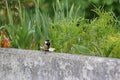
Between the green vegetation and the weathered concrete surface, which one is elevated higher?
the green vegetation

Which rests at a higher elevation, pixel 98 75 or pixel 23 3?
pixel 23 3

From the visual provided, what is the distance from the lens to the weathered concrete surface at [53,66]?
144 inches

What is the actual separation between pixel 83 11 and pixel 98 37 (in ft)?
6.58

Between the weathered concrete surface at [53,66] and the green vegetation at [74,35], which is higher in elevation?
the green vegetation at [74,35]

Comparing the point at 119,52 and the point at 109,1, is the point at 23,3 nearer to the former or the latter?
the point at 109,1

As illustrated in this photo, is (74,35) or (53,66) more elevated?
(74,35)

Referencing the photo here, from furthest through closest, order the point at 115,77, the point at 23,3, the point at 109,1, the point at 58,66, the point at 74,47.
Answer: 1. the point at 23,3
2. the point at 109,1
3. the point at 74,47
4. the point at 58,66
5. the point at 115,77

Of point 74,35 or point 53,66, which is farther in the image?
point 74,35

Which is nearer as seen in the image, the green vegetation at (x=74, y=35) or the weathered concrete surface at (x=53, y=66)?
the weathered concrete surface at (x=53, y=66)

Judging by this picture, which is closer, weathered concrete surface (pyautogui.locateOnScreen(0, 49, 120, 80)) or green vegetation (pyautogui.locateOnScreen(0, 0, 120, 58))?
weathered concrete surface (pyautogui.locateOnScreen(0, 49, 120, 80))

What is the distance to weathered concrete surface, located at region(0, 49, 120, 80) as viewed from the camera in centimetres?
366

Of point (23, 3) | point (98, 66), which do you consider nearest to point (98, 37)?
point (98, 66)

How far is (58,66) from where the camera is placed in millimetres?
3953

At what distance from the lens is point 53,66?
3.99 m
